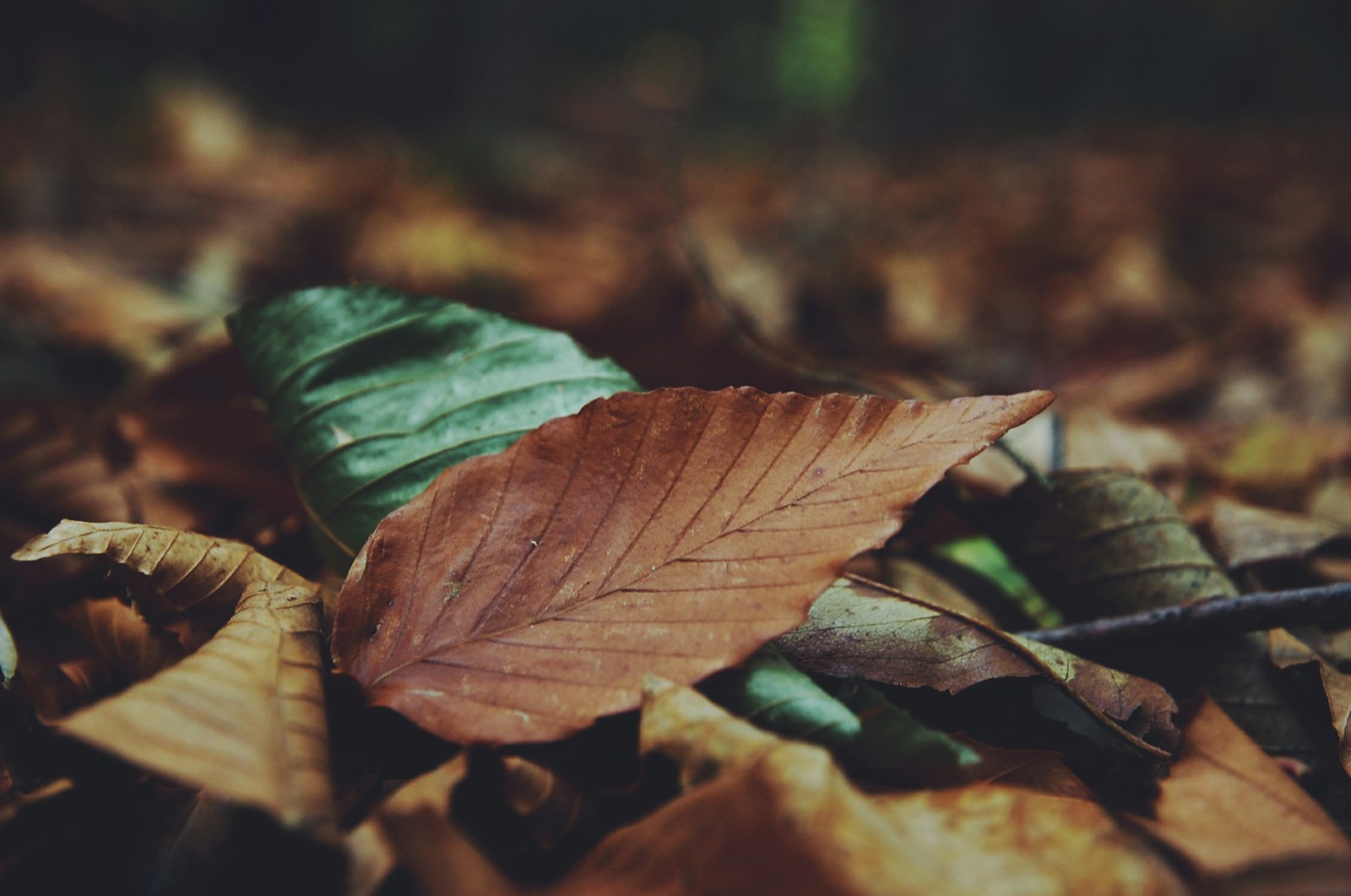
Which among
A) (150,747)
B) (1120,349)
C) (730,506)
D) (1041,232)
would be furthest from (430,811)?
(1041,232)

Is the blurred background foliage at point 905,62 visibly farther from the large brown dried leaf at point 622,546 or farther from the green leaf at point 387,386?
the large brown dried leaf at point 622,546

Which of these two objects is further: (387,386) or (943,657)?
(387,386)

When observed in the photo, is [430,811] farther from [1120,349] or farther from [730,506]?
[1120,349]

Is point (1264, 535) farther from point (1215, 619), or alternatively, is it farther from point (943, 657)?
point (943, 657)

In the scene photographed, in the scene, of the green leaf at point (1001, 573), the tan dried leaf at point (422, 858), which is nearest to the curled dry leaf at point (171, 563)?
the tan dried leaf at point (422, 858)

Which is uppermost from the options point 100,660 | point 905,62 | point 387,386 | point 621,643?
point 905,62

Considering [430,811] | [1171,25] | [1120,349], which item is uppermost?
[1171,25]

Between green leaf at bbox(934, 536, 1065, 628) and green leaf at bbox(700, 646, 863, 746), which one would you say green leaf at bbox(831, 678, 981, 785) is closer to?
green leaf at bbox(700, 646, 863, 746)

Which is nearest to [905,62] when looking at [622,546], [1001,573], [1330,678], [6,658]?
[1001,573]
